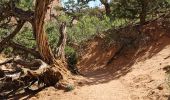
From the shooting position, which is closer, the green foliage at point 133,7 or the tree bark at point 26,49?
the tree bark at point 26,49

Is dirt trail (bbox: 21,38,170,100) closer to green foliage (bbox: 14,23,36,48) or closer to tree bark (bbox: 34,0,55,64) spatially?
tree bark (bbox: 34,0,55,64)

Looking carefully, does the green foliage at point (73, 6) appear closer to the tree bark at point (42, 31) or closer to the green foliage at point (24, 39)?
the green foliage at point (24, 39)

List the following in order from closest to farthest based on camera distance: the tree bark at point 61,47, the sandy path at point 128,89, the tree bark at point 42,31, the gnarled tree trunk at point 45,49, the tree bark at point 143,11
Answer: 1. the sandy path at point 128,89
2. the tree bark at point 42,31
3. the gnarled tree trunk at point 45,49
4. the tree bark at point 61,47
5. the tree bark at point 143,11

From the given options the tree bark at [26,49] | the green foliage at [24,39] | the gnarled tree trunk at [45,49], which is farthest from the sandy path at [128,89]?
the green foliage at [24,39]

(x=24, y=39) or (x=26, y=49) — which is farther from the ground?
(x=26, y=49)

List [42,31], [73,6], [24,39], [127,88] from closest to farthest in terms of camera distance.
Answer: [42,31] → [127,88] → [24,39] → [73,6]

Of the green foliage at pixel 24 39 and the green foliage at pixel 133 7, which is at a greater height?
the green foliage at pixel 133 7

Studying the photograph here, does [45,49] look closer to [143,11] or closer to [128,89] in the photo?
[128,89]

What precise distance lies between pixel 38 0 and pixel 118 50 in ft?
32.9

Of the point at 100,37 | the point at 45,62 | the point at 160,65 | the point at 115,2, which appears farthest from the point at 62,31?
the point at 100,37

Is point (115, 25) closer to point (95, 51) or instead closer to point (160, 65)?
point (95, 51)

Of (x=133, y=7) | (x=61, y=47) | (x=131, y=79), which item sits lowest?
(x=131, y=79)

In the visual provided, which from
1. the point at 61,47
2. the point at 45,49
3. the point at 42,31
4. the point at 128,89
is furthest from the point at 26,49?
the point at 128,89

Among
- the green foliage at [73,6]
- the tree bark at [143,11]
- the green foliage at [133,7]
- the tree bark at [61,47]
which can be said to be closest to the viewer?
the tree bark at [61,47]
